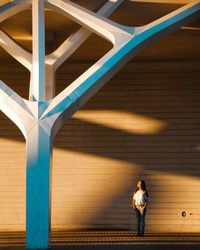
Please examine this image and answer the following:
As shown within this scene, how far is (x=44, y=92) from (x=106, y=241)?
3.26 meters

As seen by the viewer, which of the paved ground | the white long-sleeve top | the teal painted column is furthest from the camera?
the white long-sleeve top

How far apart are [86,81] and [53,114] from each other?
0.77 metres

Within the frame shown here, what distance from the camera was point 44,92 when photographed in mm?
10312

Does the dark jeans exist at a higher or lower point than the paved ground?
higher

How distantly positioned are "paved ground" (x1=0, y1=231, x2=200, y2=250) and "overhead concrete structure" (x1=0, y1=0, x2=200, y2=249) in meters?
0.88

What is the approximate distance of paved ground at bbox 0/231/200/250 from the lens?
10508mm

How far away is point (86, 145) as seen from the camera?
599 inches

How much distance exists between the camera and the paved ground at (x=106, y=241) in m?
10.5

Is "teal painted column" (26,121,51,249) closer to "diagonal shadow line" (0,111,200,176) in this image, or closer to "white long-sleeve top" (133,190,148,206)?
"white long-sleeve top" (133,190,148,206)

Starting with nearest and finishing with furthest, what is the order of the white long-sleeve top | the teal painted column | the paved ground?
1. the teal painted column
2. the paved ground
3. the white long-sleeve top

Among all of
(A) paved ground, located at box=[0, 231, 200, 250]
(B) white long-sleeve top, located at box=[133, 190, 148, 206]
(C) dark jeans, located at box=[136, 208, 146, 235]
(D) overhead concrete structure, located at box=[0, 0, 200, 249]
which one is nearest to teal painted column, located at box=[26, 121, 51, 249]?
(D) overhead concrete structure, located at box=[0, 0, 200, 249]

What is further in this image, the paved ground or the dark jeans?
the dark jeans

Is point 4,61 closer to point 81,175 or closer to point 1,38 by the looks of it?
point 81,175

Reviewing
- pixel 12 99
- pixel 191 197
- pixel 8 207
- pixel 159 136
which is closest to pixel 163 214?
pixel 191 197
